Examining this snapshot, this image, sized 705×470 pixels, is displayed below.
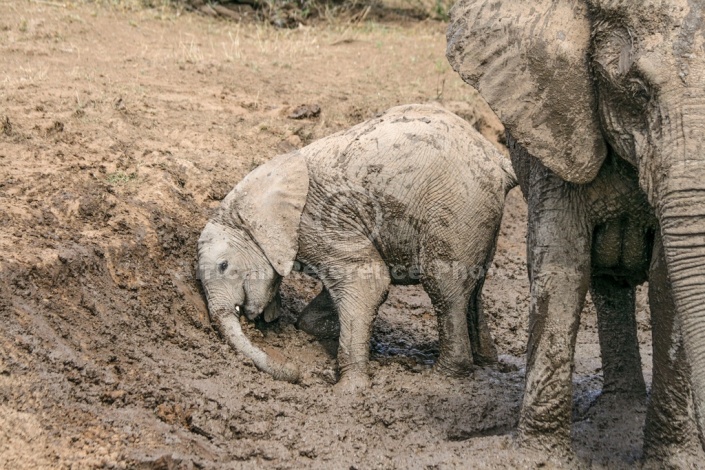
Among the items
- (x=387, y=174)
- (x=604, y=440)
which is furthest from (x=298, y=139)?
(x=604, y=440)

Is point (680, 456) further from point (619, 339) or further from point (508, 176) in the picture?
point (508, 176)

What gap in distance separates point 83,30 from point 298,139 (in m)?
2.80

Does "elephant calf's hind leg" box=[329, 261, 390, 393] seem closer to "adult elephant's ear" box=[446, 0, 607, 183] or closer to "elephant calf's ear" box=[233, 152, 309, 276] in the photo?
Result: "elephant calf's ear" box=[233, 152, 309, 276]

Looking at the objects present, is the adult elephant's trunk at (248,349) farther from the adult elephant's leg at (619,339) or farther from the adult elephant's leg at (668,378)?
the adult elephant's leg at (668,378)

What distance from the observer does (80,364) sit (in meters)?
5.29

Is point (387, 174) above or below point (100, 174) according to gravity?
above

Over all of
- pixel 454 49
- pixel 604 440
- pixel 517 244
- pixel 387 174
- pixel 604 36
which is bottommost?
pixel 517 244

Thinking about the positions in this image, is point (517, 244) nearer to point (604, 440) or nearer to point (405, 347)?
point (405, 347)

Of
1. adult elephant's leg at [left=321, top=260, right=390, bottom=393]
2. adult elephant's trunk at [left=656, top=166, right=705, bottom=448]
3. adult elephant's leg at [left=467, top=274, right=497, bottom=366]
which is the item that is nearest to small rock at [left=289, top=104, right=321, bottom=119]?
adult elephant's leg at [left=321, top=260, right=390, bottom=393]

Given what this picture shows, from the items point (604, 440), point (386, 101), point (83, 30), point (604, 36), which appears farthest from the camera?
point (83, 30)

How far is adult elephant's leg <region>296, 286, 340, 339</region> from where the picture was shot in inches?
269

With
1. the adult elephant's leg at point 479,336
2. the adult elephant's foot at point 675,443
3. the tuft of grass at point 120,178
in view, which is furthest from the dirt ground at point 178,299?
the adult elephant's foot at point 675,443

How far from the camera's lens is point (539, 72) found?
13.9ft

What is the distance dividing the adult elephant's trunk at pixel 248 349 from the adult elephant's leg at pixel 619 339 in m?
1.75
